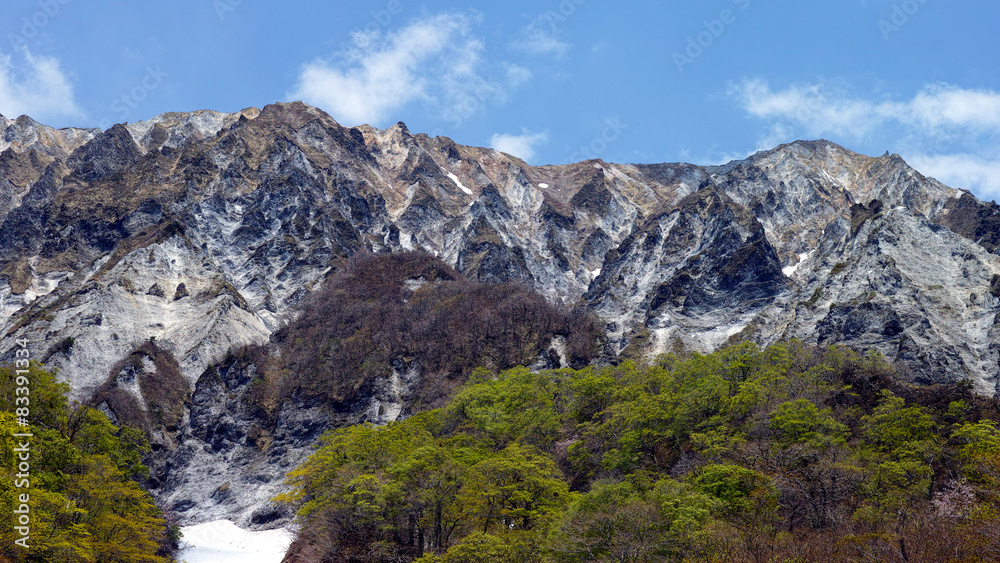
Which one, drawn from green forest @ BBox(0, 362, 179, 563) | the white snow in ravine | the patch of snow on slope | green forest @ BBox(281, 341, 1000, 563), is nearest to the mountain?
the patch of snow on slope

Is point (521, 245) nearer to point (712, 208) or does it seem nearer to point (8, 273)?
point (712, 208)

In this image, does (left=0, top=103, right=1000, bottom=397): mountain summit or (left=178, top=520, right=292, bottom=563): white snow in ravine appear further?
(left=0, top=103, right=1000, bottom=397): mountain summit

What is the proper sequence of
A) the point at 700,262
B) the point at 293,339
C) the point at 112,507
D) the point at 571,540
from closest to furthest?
the point at 571,540
the point at 112,507
the point at 293,339
the point at 700,262

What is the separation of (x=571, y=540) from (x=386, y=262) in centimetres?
11869

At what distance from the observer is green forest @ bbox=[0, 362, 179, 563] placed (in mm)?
33062

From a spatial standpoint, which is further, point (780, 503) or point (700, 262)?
point (700, 262)

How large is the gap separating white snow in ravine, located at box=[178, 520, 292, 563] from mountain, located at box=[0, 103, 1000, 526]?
2.69 meters

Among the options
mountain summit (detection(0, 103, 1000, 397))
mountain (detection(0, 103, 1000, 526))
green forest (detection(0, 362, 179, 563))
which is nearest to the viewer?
green forest (detection(0, 362, 179, 563))

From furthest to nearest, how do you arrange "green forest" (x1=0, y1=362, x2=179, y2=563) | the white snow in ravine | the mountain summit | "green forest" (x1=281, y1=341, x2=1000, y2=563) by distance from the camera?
1. the mountain summit
2. the white snow in ravine
3. "green forest" (x1=0, y1=362, x2=179, y2=563)
4. "green forest" (x1=281, y1=341, x2=1000, y2=563)

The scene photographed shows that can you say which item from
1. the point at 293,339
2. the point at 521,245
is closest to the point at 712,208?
the point at 521,245

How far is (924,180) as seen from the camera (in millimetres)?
193625

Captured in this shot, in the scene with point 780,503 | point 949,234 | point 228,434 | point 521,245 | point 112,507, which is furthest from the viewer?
point 521,245

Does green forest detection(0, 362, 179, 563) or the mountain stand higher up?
the mountain

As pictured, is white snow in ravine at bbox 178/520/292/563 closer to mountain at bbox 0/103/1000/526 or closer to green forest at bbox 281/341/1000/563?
mountain at bbox 0/103/1000/526
